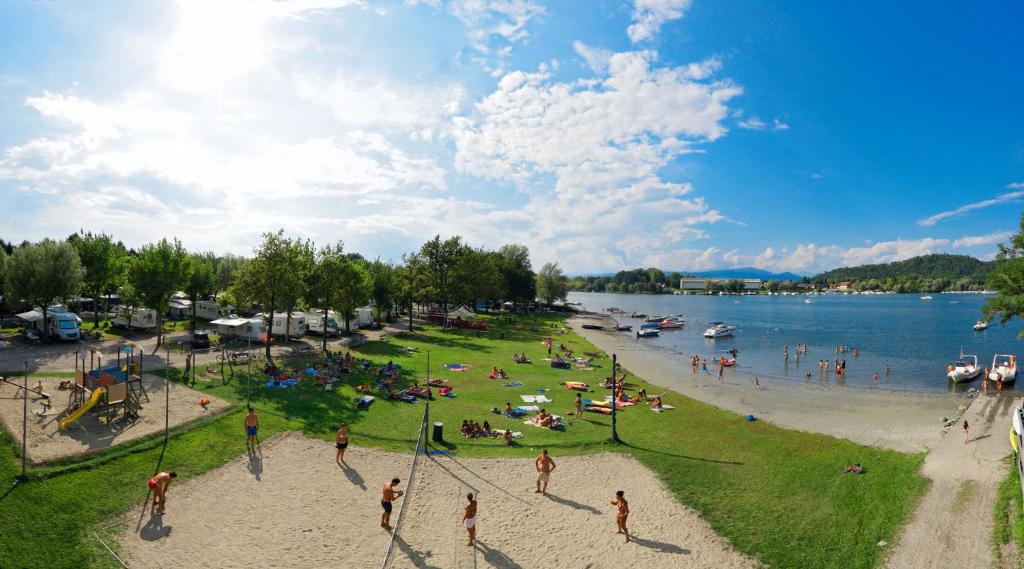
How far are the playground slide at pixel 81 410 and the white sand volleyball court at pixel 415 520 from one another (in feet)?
21.9

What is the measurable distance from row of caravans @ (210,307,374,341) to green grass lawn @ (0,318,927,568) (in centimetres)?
989

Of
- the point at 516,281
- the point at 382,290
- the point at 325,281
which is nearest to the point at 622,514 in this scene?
the point at 325,281

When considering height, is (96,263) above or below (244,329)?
above

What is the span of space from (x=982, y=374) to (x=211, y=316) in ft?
270

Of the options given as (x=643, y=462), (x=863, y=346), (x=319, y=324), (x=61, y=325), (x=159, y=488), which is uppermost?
(x=61, y=325)

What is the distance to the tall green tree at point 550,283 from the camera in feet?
375

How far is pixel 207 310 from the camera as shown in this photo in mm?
55656

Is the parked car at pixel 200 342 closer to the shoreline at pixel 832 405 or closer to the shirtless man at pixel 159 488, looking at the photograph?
the shirtless man at pixel 159 488

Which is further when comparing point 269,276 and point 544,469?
point 269,276

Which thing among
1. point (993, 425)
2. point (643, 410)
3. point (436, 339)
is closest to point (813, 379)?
point (993, 425)

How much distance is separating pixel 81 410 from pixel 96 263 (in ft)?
122

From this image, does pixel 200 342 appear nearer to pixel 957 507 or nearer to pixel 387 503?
pixel 387 503

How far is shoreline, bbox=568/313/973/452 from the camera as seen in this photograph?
2600 centimetres

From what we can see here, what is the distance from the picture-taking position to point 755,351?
64750mm
